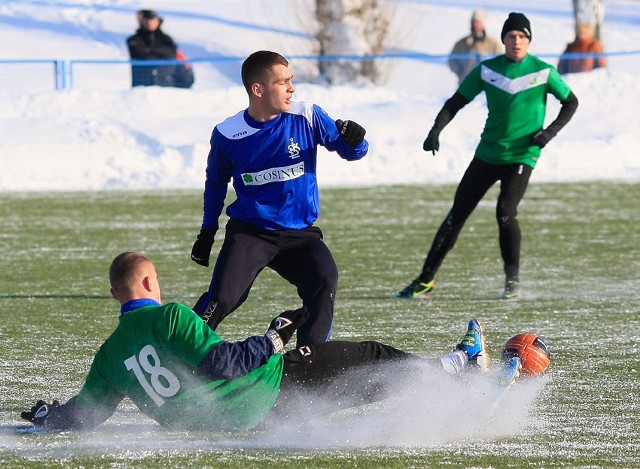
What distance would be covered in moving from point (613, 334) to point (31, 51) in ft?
89.3

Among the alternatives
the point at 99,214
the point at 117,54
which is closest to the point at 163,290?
the point at 99,214

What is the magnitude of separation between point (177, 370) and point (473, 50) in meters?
18.0

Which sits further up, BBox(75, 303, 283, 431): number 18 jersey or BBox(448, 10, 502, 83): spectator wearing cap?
BBox(448, 10, 502, 83): spectator wearing cap

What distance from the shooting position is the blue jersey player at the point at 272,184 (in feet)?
21.6

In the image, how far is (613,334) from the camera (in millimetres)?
8141

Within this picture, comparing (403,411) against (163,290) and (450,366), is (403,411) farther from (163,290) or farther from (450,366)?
(163,290)

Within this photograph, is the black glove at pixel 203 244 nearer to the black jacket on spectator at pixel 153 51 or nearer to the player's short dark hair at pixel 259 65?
the player's short dark hair at pixel 259 65

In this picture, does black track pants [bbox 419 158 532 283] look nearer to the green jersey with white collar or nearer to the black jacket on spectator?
the green jersey with white collar

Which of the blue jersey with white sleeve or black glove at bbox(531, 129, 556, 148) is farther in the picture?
black glove at bbox(531, 129, 556, 148)

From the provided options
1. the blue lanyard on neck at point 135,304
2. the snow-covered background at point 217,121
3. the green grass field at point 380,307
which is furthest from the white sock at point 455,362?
the snow-covered background at point 217,121

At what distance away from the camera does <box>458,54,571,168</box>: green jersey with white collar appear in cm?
974

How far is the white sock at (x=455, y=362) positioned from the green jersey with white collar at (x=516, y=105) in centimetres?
367

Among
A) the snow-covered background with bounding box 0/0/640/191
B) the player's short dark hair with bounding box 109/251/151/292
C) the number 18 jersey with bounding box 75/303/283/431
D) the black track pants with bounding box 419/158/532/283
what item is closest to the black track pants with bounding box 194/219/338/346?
the number 18 jersey with bounding box 75/303/283/431

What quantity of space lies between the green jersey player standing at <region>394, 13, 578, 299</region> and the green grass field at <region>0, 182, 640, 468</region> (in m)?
0.37
